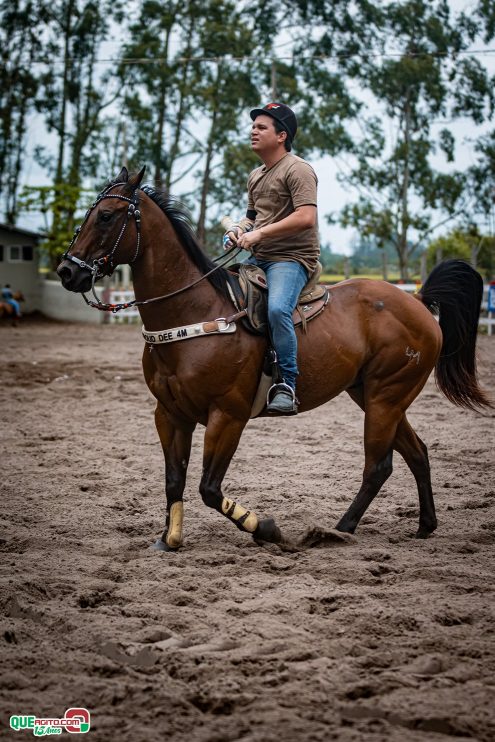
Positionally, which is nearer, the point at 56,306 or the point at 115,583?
the point at 115,583

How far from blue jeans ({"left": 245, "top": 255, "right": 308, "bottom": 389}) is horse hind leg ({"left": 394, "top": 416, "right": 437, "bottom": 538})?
1114 millimetres

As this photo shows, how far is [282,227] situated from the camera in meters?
5.32

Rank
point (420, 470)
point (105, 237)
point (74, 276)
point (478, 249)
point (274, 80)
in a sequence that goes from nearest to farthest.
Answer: point (74, 276) < point (105, 237) < point (420, 470) < point (478, 249) < point (274, 80)

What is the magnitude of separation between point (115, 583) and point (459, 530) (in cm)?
250

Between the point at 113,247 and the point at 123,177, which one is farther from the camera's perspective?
the point at 123,177

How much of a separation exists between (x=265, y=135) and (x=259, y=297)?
41.9 inches

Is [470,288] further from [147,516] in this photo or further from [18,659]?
[18,659]

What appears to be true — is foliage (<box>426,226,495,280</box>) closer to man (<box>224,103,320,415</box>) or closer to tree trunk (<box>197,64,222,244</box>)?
tree trunk (<box>197,64,222,244</box>)

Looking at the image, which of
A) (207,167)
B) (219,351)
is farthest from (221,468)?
(207,167)

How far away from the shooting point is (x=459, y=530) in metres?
5.78

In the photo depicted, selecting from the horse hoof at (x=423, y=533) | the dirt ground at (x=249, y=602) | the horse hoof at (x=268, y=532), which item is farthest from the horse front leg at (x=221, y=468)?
the horse hoof at (x=423, y=533)

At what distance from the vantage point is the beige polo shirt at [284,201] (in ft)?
17.7

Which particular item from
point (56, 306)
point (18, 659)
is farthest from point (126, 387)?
point (56, 306)

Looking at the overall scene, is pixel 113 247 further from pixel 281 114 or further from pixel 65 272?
pixel 281 114
